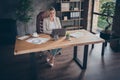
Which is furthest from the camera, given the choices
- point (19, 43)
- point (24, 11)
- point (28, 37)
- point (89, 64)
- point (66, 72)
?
point (24, 11)

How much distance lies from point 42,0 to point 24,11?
2.48ft

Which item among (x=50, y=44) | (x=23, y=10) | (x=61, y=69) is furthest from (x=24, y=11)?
(x=50, y=44)

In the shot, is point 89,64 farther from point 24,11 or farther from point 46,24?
point 24,11

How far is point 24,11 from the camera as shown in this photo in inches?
199

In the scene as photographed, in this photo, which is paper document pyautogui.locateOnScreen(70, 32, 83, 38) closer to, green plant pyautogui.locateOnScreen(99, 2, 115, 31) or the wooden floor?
the wooden floor

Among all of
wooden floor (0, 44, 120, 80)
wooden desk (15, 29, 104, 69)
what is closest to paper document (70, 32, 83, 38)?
wooden desk (15, 29, 104, 69)

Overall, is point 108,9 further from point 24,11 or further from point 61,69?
point 24,11

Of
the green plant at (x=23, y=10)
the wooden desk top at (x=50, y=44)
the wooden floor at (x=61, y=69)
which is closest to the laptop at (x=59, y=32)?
the wooden desk top at (x=50, y=44)

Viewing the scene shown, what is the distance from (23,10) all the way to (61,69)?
2.53 metres

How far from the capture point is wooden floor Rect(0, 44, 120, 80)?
3.09m

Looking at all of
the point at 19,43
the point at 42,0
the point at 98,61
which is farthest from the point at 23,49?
the point at 42,0

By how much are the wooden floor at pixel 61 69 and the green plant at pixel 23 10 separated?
1502mm

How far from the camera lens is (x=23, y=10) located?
16.4 feet

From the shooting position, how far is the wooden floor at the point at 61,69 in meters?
3.09
